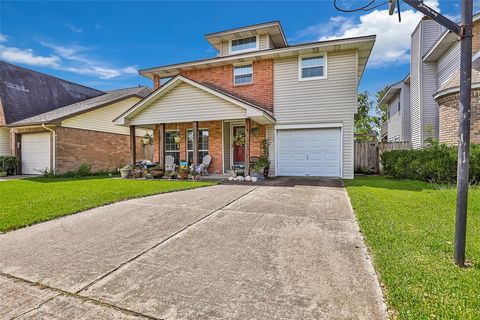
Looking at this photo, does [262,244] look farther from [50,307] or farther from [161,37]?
[161,37]

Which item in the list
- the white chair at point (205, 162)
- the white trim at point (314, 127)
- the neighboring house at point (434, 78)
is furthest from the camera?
the white chair at point (205, 162)

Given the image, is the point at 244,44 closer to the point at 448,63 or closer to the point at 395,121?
the point at 448,63

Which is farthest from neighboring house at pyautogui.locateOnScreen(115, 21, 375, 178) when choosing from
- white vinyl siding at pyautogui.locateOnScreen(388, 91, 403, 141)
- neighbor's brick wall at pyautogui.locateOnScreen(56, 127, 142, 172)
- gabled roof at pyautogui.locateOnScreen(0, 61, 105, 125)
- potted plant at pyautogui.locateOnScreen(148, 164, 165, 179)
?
gabled roof at pyautogui.locateOnScreen(0, 61, 105, 125)

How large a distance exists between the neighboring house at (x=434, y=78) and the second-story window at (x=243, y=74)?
8087 mm

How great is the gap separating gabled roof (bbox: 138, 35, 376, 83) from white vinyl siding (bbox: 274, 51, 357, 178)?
39 cm

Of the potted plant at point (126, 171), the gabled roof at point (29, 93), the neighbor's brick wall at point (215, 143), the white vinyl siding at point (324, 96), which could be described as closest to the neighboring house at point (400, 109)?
the white vinyl siding at point (324, 96)

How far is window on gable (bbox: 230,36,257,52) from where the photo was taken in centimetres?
1308

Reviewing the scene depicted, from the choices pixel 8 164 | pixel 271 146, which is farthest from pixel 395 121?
pixel 8 164

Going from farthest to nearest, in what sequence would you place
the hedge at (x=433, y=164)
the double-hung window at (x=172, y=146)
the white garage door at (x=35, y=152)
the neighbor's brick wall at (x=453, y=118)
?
the white garage door at (x=35, y=152) < the double-hung window at (x=172, y=146) < the neighbor's brick wall at (x=453, y=118) < the hedge at (x=433, y=164)

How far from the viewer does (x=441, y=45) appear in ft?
40.1

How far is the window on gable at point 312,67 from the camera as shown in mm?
10926

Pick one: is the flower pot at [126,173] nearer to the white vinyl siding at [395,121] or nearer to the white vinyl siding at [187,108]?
the white vinyl siding at [187,108]

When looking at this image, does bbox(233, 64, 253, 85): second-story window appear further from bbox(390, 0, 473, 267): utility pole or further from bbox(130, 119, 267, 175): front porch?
bbox(390, 0, 473, 267): utility pole

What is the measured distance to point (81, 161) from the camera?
1559cm
